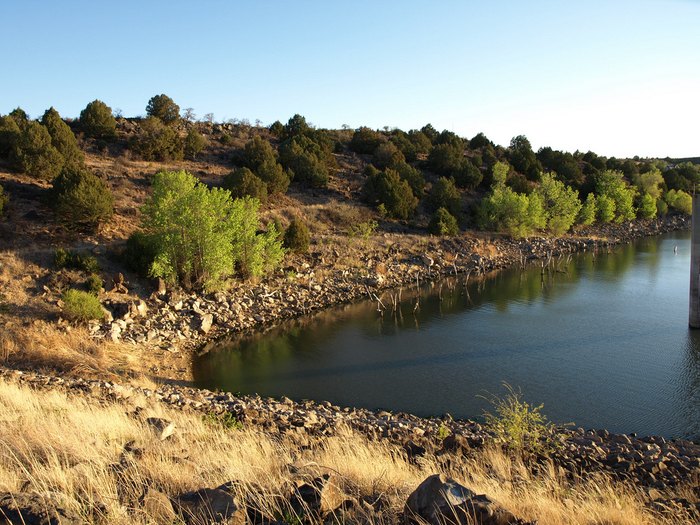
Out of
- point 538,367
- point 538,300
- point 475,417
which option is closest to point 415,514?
point 475,417

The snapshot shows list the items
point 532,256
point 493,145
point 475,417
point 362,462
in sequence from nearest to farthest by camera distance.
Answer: point 362,462 < point 475,417 < point 532,256 < point 493,145

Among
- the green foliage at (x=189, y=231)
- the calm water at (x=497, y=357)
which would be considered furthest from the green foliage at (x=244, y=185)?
the calm water at (x=497, y=357)

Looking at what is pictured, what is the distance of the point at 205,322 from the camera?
2630 centimetres

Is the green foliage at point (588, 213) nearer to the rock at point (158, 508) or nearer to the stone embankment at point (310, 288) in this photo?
the stone embankment at point (310, 288)

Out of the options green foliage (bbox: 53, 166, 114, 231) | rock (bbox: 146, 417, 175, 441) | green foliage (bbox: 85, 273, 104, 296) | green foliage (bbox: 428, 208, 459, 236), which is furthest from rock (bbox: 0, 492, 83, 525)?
green foliage (bbox: 428, 208, 459, 236)

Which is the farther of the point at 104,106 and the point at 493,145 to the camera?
the point at 493,145

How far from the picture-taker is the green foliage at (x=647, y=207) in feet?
242

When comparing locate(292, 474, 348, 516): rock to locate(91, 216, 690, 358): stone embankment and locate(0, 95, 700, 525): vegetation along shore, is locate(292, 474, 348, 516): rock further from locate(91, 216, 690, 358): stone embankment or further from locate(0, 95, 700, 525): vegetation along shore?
locate(91, 216, 690, 358): stone embankment

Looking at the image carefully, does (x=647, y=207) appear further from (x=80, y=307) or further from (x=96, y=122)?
(x=80, y=307)

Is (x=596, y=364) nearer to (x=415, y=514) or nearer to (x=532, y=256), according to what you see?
(x=415, y=514)

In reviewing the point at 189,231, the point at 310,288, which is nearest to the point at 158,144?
the point at 189,231

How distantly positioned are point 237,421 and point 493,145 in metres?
84.8

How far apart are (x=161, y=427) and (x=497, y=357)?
56.4 ft

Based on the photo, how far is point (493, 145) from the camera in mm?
89938
